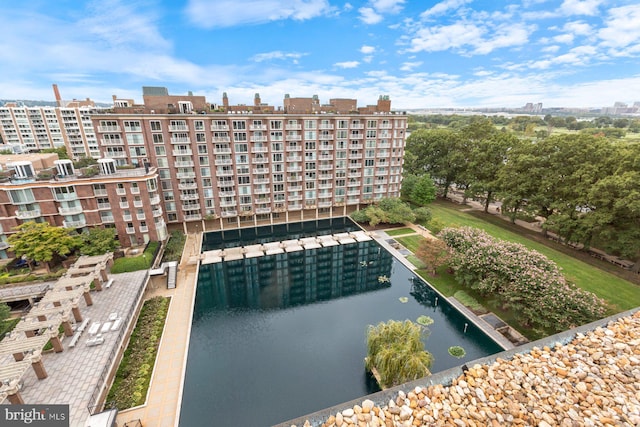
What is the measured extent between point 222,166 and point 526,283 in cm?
4914

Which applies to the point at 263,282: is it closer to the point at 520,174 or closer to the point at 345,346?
the point at 345,346

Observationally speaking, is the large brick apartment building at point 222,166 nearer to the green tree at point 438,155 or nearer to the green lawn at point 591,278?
the green tree at point 438,155

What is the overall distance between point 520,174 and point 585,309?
111 feet

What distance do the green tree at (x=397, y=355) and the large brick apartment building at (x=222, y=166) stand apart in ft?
126

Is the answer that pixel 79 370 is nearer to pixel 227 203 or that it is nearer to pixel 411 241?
pixel 227 203

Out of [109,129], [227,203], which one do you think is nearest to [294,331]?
[227,203]

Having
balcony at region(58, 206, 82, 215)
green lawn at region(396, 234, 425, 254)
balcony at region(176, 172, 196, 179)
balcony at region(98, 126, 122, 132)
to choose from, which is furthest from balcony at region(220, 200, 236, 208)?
green lawn at region(396, 234, 425, 254)

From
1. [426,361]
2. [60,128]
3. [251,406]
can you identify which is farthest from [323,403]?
[60,128]

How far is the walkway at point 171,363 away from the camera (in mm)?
22641

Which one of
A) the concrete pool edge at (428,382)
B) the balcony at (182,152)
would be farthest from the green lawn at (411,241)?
the balcony at (182,152)

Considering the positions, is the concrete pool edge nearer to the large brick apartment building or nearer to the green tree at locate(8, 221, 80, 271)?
the green tree at locate(8, 221, 80, 271)

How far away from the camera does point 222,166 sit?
54656mm

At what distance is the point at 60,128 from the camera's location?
107 meters

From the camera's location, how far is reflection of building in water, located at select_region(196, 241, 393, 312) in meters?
38.7
